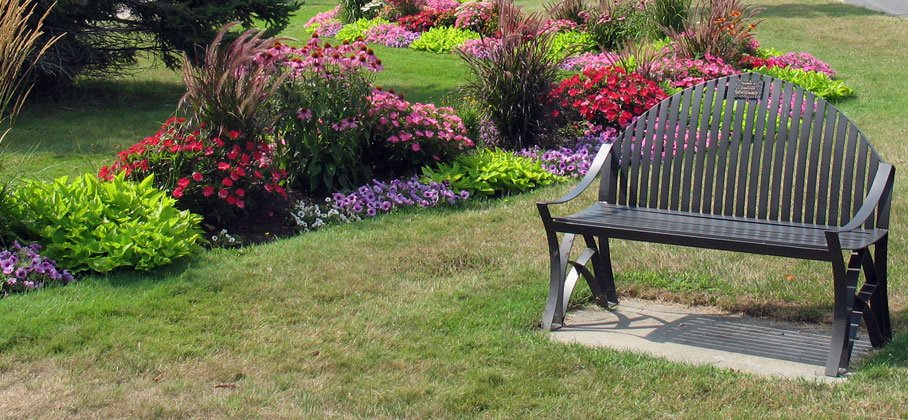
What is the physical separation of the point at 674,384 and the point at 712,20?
29.4 ft

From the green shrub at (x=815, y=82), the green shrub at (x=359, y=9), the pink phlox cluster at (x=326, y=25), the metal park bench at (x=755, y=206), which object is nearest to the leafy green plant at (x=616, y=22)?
the green shrub at (x=815, y=82)

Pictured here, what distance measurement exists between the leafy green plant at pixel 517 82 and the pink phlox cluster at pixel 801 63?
4.89 meters

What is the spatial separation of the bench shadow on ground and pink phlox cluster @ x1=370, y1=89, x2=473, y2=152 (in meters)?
2.91

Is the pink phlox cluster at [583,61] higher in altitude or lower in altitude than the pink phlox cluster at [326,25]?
higher

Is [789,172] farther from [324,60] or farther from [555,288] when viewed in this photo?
[324,60]

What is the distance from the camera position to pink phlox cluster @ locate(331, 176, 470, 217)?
7.16m

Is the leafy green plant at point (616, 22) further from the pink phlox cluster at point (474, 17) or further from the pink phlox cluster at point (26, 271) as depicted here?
the pink phlox cluster at point (26, 271)

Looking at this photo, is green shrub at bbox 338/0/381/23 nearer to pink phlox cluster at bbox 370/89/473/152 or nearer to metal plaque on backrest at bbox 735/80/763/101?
pink phlox cluster at bbox 370/89/473/152

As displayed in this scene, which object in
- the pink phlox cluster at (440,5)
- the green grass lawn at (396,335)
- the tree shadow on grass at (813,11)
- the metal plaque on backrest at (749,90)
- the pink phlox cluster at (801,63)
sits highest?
the metal plaque on backrest at (749,90)

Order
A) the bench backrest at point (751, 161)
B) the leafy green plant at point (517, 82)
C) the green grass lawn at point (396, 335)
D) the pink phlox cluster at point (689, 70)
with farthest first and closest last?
the pink phlox cluster at point (689, 70)
the leafy green plant at point (517, 82)
the bench backrest at point (751, 161)
the green grass lawn at point (396, 335)

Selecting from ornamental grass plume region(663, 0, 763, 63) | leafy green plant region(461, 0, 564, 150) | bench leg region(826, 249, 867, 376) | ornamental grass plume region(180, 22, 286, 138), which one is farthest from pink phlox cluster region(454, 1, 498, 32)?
bench leg region(826, 249, 867, 376)

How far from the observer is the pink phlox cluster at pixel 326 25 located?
20297 millimetres

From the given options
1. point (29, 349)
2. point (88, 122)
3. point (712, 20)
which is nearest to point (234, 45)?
point (29, 349)

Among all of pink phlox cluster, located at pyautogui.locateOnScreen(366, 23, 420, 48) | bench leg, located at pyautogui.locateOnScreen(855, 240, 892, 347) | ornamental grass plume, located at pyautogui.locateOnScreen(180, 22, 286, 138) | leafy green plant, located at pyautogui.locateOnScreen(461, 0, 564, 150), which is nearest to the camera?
bench leg, located at pyautogui.locateOnScreen(855, 240, 892, 347)
